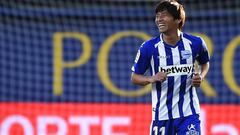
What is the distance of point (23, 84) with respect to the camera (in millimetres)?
10695

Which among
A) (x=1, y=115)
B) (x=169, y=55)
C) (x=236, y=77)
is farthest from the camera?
(x=236, y=77)

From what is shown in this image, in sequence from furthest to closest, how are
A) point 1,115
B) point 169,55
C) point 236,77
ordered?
1. point 236,77
2. point 1,115
3. point 169,55

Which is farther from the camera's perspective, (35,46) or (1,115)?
(35,46)

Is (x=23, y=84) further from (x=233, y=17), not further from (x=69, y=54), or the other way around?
(x=233, y=17)

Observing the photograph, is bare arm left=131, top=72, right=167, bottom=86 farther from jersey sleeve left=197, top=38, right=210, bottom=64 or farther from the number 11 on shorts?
jersey sleeve left=197, top=38, right=210, bottom=64

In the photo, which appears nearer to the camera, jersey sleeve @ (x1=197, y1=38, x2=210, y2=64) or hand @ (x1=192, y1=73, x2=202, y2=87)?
hand @ (x1=192, y1=73, x2=202, y2=87)

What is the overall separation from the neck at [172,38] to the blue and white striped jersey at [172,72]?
0.02 metres

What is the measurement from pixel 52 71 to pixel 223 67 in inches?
85.3

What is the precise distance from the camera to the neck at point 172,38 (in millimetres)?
5516

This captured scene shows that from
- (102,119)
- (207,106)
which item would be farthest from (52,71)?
(207,106)

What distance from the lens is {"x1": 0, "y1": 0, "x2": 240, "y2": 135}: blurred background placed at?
34.9 ft

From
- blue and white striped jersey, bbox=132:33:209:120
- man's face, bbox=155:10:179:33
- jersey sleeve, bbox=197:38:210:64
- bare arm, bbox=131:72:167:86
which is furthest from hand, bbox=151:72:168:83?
jersey sleeve, bbox=197:38:210:64

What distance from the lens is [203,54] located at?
564cm

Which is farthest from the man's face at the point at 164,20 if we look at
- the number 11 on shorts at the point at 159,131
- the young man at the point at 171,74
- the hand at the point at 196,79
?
the number 11 on shorts at the point at 159,131
